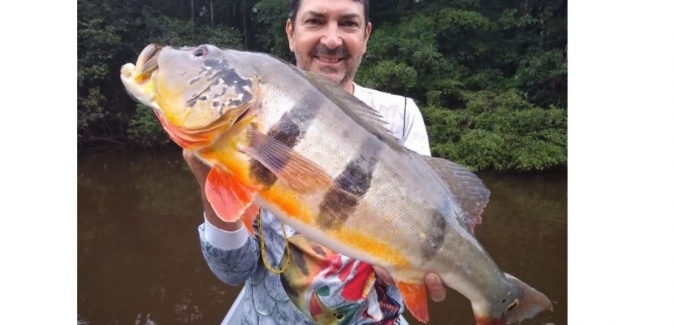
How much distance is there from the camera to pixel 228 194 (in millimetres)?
1235

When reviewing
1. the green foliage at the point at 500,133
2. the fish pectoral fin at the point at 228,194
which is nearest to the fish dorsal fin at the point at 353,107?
the fish pectoral fin at the point at 228,194

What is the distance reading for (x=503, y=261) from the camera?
631 cm

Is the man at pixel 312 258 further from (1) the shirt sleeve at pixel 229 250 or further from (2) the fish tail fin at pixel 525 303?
(2) the fish tail fin at pixel 525 303

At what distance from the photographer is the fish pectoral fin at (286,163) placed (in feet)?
3.89

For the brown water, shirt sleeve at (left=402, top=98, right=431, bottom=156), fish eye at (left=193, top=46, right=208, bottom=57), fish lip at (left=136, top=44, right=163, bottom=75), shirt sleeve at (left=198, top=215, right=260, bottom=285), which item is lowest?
the brown water

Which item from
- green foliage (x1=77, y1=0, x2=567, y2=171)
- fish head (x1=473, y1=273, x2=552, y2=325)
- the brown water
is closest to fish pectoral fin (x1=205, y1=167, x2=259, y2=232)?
fish head (x1=473, y1=273, x2=552, y2=325)

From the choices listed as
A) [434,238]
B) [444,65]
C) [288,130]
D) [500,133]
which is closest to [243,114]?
[288,130]

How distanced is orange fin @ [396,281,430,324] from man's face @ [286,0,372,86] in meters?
0.82

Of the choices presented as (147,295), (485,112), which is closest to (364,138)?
(147,295)

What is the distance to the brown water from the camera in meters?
5.18

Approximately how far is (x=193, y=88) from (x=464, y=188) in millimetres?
752

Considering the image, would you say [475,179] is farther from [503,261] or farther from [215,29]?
[215,29]

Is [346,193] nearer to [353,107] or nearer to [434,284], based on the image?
[353,107]

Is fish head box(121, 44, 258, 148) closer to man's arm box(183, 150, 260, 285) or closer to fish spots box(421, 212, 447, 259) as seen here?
man's arm box(183, 150, 260, 285)
